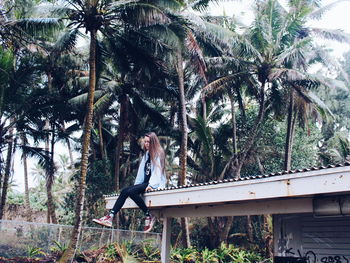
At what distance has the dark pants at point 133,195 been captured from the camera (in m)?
8.09

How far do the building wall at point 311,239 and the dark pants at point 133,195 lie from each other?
10.4ft

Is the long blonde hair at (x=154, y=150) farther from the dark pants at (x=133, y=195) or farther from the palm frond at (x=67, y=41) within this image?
the palm frond at (x=67, y=41)

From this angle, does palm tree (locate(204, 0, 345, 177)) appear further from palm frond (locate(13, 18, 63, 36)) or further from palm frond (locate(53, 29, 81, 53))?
palm frond (locate(13, 18, 63, 36))

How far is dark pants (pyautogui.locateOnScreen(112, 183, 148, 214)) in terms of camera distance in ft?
26.5

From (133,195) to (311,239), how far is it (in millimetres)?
4006

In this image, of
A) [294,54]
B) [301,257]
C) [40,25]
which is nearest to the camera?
[301,257]

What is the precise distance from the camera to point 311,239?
9.05 meters

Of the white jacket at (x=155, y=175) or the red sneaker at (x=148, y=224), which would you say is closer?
the red sneaker at (x=148, y=224)

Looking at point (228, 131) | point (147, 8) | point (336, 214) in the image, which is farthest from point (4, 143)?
point (336, 214)

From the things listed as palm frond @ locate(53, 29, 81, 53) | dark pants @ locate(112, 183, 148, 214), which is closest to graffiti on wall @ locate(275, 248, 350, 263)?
dark pants @ locate(112, 183, 148, 214)

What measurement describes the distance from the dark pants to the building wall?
124 inches

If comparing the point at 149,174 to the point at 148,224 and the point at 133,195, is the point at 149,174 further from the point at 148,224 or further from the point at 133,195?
the point at 148,224

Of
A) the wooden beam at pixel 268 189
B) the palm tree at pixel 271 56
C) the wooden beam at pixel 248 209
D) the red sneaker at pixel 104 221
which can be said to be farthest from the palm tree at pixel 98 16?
the wooden beam at pixel 268 189

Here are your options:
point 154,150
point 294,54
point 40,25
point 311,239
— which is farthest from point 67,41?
point 311,239
